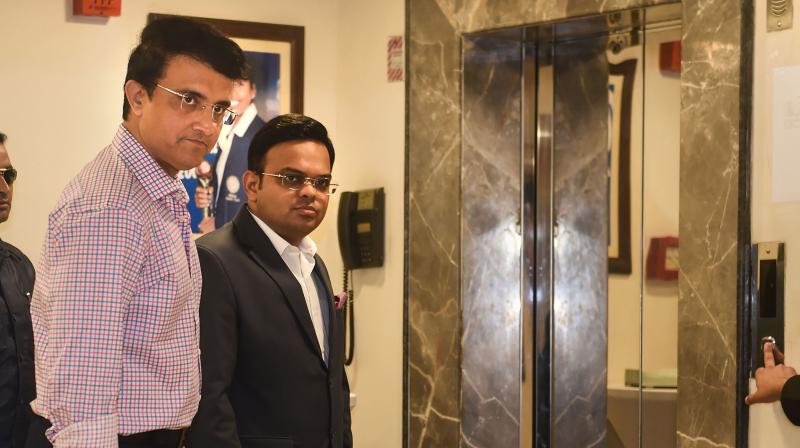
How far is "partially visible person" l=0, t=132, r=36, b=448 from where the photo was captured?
127 inches

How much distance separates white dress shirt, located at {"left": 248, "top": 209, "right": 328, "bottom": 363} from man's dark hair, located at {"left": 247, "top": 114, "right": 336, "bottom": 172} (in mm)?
237

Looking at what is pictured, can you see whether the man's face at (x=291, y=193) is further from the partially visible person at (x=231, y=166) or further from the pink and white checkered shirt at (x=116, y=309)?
the partially visible person at (x=231, y=166)

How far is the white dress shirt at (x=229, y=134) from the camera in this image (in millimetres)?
4812

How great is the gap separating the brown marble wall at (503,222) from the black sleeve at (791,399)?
281 millimetres

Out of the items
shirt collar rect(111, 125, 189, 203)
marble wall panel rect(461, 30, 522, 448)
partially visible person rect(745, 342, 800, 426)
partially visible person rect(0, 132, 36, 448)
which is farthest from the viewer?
marble wall panel rect(461, 30, 522, 448)

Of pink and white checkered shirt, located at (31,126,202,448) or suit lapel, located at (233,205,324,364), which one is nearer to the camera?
pink and white checkered shirt, located at (31,126,202,448)

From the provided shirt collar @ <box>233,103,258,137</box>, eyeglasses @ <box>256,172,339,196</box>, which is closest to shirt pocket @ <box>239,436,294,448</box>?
eyeglasses @ <box>256,172,339,196</box>

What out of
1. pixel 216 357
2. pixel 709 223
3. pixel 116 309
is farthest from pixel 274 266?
pixel 709 223

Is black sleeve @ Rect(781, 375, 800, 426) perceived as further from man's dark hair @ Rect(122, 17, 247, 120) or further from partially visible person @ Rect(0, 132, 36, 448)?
partially visible person @ Rect(0, 132, 36, 448)

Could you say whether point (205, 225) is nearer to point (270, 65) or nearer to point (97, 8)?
point (270, 65)

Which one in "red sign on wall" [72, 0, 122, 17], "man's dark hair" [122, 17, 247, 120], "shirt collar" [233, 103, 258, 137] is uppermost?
"red sign on wall" [72, 0, 122, 17]

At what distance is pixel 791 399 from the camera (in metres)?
3.39

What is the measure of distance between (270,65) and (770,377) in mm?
2550

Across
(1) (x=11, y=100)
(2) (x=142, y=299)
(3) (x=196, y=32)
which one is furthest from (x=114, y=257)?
(1) (x=11, y=100)
